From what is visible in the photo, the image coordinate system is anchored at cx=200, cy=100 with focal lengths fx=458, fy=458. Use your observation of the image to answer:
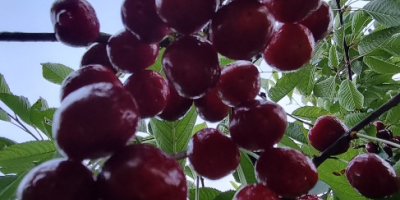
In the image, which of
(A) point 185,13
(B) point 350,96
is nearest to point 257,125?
(A) point 185,13

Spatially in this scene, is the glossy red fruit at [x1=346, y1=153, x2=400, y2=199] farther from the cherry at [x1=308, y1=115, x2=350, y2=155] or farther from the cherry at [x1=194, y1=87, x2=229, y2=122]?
the cherry at [x1=194, y1=87, x2=229, y2=122]

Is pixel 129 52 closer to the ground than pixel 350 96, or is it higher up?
higher up

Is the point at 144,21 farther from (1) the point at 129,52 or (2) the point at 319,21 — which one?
(2) the point at 319,21

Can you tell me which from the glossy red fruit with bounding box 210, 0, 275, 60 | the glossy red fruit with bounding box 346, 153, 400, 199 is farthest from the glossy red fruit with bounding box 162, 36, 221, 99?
the glossy red fruit with bounding box 346, 153, 400, 199

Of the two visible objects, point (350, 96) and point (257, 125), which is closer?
point (257, 125)

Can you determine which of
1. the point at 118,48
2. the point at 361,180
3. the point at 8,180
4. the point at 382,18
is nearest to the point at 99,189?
the point at 118,48

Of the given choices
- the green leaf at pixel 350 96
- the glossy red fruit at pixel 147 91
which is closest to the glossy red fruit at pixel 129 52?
the glossy red fruit at pixel 147 91

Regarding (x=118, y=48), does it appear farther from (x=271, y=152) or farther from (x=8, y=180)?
(x=8, y=180)
